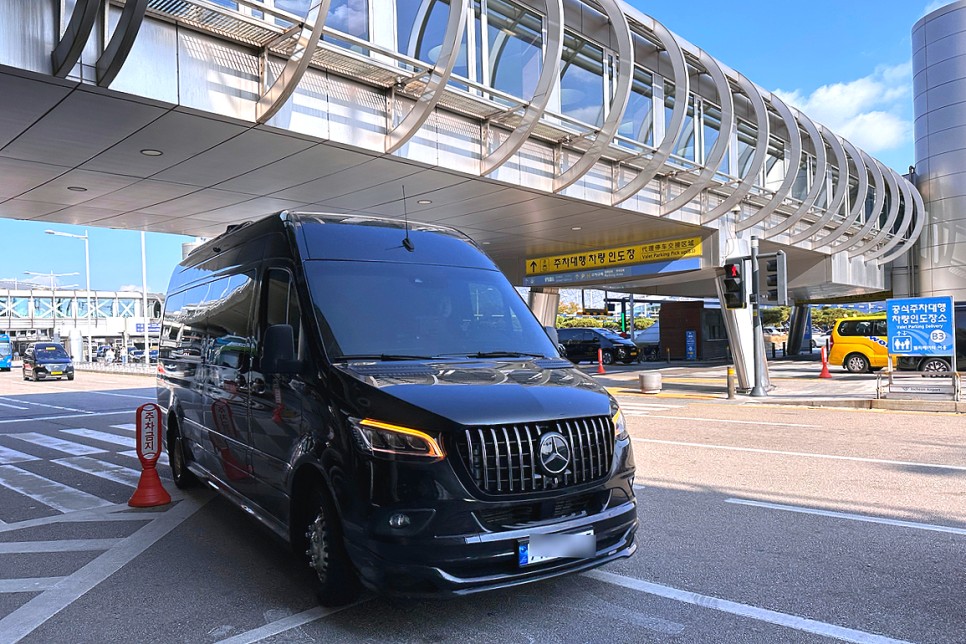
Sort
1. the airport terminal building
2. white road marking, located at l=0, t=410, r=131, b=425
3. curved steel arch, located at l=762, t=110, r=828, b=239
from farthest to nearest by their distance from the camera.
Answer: curved steel arch, located at l=762, t=110, r=828, b=239, white road marking, located at l=0, t=410, r=131, b=425, the airport terminal building

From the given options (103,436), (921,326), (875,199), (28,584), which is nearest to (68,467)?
(103,436)

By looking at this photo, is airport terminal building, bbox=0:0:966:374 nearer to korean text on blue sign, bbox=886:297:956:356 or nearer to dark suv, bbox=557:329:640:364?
korean text on blue sign, bbox=886:297:956:356

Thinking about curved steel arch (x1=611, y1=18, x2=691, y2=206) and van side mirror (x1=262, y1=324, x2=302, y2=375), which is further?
curved steel arch (x1=611, y1=18, x2=691, y2=206)

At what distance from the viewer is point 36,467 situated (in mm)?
9570

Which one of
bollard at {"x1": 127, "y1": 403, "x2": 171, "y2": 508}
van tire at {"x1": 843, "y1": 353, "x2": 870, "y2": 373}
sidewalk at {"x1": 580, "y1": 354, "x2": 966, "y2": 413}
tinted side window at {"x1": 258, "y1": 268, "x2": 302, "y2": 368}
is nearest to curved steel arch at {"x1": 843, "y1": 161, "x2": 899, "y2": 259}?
van tire at {"x1": 843, "y1": 353, "x2": 870, "y2": 373}

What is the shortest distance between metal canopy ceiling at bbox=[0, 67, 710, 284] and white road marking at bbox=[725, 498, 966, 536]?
8153mm

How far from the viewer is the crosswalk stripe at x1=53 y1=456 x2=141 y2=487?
8.48m

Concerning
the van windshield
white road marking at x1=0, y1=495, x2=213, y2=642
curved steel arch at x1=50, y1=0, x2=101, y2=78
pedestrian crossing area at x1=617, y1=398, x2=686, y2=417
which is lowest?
pedestrian crossing area at x1=617, y1=398, x2=686, y2=417

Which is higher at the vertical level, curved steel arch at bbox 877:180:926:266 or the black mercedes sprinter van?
curved steel arch at bbox 877:180:926:266

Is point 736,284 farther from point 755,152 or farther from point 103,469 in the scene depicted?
point 103,469

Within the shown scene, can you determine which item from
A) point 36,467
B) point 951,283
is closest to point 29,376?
point 36,467

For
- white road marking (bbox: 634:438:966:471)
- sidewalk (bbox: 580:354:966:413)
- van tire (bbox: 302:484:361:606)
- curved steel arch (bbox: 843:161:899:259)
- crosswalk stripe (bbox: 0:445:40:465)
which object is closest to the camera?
van tire (bbox: 302:484:361:606)

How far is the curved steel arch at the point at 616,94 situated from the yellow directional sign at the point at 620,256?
7.19 metres

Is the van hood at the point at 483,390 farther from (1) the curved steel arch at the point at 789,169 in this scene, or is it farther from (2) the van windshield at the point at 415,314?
(1) the curved steel arch at the point at 789,169
